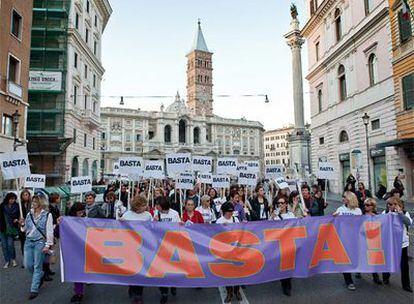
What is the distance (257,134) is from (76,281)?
107 m

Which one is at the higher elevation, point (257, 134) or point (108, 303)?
point (257, 134)

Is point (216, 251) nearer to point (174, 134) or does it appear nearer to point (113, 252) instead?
point (113, 252)

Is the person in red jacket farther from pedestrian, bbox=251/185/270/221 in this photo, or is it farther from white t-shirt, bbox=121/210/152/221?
pedestrian, bbox=251/185/270/221

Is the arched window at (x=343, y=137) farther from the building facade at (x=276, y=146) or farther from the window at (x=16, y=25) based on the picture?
the building facade at (x=276, y=146)

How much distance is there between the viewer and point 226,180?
12.2 metres

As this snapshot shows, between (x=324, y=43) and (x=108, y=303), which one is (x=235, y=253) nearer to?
(x=108, y=303)

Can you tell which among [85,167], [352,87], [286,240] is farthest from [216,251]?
[85,167]

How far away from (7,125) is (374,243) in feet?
67.5

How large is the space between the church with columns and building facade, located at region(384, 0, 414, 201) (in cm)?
6001

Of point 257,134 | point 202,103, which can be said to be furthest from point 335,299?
point 202,103

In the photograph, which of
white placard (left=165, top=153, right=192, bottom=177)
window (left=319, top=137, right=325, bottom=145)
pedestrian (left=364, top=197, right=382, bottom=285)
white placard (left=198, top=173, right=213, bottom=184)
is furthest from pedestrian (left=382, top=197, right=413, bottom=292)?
window (left=319, top=137, right=325, bottom=145)

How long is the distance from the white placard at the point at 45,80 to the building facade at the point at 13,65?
26.2 feet

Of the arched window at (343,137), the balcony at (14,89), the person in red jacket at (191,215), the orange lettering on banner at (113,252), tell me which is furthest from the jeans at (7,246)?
the arched window at (343,137)

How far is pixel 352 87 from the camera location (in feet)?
92.7
